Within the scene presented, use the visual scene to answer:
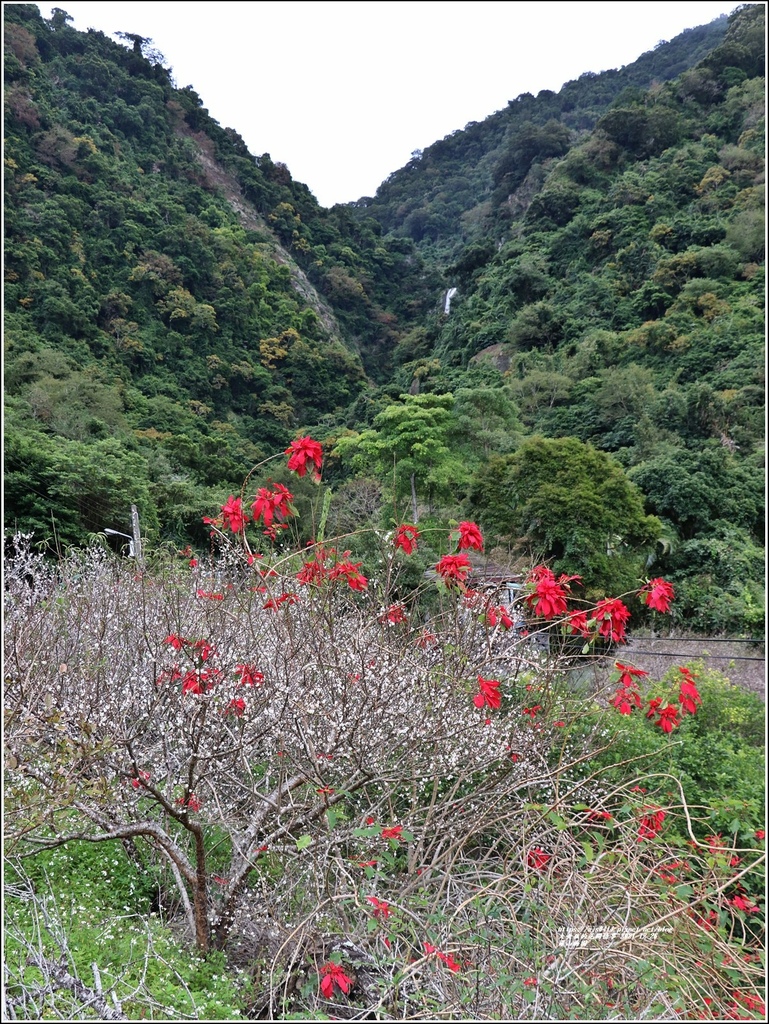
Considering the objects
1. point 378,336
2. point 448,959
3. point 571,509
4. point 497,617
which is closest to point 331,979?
point 448,959

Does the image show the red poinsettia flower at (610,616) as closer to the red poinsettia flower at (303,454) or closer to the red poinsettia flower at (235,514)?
the red poinsettia flower at (303,454)

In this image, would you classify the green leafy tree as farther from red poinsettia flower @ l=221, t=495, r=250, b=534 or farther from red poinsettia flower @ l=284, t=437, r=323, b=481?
red poinsettia flower @ l=284, t=437, r=323, b=481

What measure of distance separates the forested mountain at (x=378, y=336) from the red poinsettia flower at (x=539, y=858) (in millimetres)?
1206

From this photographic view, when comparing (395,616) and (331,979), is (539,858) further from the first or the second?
(395,616)

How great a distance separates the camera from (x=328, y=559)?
2023 millimetres

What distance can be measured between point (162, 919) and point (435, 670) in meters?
1.03

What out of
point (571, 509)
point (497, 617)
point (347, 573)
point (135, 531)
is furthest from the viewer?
point (571, 509)

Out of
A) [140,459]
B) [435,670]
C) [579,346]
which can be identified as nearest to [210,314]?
[140,459]

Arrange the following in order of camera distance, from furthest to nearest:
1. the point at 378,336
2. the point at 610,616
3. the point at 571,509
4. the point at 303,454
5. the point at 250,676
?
the point at 378,336, the point at 571,509, the point at 610,616, the point at 250,676, the point at 303,454

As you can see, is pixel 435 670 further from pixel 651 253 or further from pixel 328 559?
pixel 651 253

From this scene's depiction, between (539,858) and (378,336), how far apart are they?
316 inches

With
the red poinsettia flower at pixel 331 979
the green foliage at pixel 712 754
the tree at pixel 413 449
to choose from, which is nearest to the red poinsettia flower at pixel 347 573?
the red poinsettia flower at pixel 331 979

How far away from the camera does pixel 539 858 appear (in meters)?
1.57

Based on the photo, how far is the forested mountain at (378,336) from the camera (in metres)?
3.47
